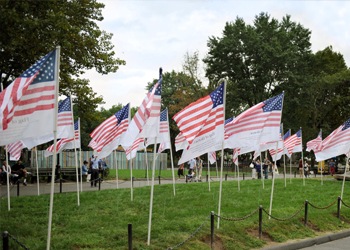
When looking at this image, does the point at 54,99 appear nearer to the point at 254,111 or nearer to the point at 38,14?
the point at 254,111

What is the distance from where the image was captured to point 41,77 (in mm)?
9664

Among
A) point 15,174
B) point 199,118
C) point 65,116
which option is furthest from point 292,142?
point 199,118

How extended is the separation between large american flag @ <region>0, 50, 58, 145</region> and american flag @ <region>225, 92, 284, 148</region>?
25.5 feet

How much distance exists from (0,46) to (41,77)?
14418mm

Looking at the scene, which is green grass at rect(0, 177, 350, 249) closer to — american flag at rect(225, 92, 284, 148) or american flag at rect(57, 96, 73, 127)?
american flag at rect(225, 92, 284, 148)

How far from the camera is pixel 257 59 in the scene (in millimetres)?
58000

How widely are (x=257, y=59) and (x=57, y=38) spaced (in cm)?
3725

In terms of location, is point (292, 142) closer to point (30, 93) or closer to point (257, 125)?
point (257, 125)

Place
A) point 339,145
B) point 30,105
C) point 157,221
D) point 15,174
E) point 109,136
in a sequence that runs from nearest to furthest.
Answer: point 30,105 → point 157,221 → point 109,136 → point 339,145 → point 15,174

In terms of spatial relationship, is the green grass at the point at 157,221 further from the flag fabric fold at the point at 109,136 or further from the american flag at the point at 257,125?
the american flag at the point at 257,125

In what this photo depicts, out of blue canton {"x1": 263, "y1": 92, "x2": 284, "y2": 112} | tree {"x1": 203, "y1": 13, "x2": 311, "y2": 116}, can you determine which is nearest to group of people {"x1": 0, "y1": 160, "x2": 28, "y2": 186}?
blue canton {"x1": 263, "y1": 92, "x2": 284, "y2": 112}

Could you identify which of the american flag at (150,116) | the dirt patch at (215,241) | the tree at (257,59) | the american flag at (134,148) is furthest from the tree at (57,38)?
the tree at (257,59)

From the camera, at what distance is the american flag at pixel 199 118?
1263cm

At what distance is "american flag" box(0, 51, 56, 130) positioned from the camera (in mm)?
9305
